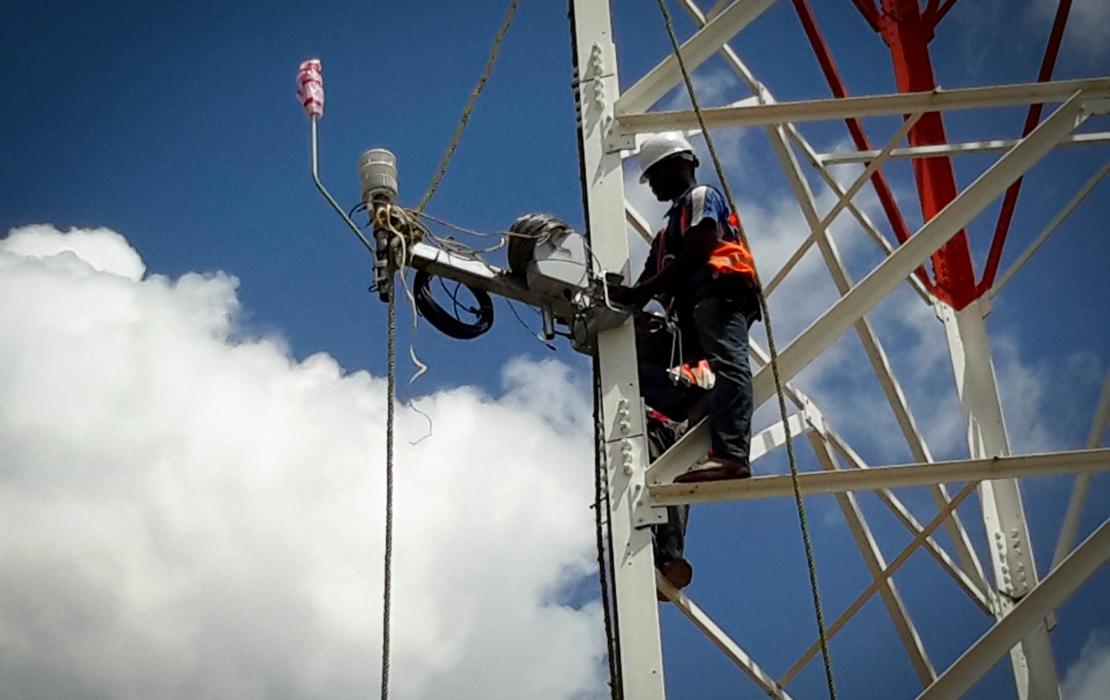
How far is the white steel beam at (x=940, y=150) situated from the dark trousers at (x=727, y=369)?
330cm

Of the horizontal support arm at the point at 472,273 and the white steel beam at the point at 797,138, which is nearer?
the horizontal support arm at the point at 472,273

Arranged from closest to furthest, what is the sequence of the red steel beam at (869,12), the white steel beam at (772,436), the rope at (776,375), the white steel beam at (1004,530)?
the rope at (776,375) → the white steel beam at (772,436) → the white steel beam at (1004,530) → the red steel beam at (869,12)

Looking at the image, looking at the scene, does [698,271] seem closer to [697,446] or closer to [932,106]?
[697,446]

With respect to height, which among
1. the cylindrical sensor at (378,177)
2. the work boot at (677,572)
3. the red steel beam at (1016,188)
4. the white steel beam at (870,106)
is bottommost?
the work boot at (677,572)

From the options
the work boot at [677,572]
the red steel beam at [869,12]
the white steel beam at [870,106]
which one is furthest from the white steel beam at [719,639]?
the red steel beam at [869,12]

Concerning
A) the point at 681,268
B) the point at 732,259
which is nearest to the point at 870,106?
the point at 732,259

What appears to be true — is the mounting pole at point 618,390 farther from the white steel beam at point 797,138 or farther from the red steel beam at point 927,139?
the red steel beam at point 927,139

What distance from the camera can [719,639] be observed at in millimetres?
9500

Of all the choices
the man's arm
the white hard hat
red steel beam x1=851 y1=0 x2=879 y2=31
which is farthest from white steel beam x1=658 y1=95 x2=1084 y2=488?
red steel beam x1=851 y1=0 x2=879 y2=31

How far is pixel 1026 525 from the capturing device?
1094cm

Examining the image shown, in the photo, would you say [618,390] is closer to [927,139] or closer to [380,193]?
[380,193]

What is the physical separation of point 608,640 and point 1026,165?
3.44 metres

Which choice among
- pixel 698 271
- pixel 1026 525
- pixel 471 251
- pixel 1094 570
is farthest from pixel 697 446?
pixel 1026 525

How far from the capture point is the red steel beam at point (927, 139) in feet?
38.2
